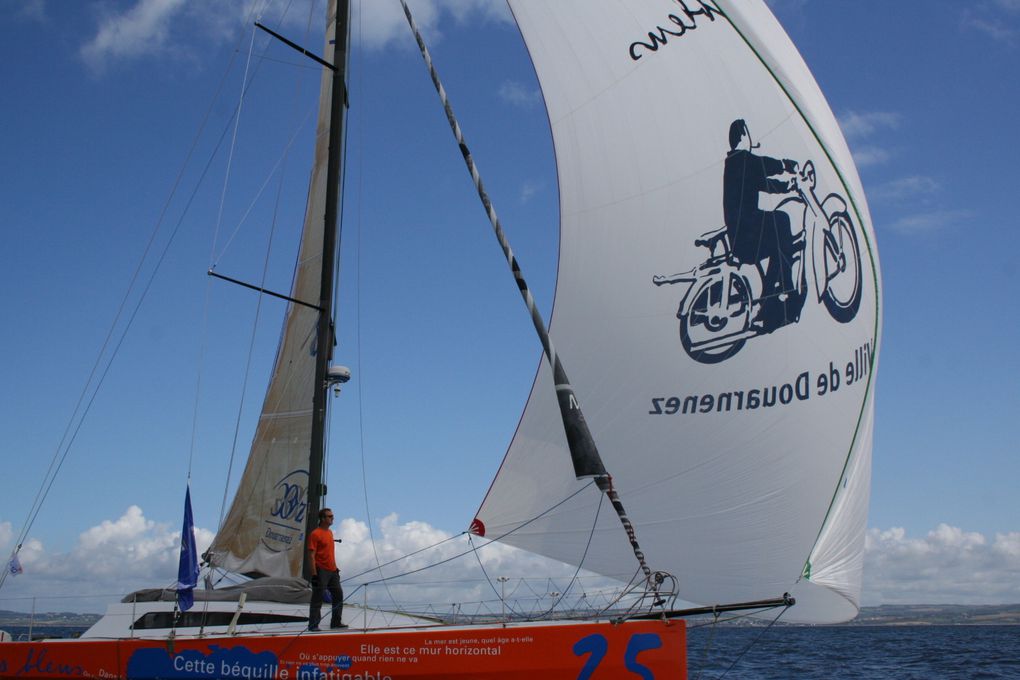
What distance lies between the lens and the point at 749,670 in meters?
23.3

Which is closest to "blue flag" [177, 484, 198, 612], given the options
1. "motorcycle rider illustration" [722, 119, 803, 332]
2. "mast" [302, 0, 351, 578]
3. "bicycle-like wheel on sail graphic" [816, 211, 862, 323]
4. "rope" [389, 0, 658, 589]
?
"mast" [302, 0, 351, 578]

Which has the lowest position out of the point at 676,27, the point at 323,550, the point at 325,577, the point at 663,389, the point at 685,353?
the point at 325,577

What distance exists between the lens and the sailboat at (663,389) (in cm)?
849

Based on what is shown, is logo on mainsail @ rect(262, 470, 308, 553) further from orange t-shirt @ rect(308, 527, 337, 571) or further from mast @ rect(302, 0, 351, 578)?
orange t-shirt @ rect(308, 527, 337, 571)

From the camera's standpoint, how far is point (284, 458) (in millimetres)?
12719

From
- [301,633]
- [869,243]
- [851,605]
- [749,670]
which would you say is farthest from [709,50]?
[749,670]

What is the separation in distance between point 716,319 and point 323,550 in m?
4.97

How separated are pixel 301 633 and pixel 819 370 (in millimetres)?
5971

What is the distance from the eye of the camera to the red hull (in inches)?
309

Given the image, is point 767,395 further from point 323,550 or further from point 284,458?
point 284,458

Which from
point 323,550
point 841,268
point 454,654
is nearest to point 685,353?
point 841,268

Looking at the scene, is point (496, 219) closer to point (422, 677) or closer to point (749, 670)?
point (422, 677)

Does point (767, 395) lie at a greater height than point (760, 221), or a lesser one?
lesser

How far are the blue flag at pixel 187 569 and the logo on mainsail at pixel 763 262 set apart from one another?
243 inches
